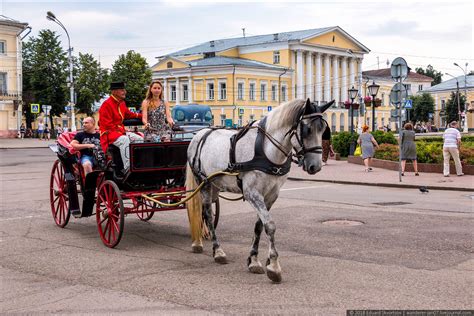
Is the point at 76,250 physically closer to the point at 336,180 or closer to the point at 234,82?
the point at 336,180

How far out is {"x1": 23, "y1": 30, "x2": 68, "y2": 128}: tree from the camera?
6838 cm

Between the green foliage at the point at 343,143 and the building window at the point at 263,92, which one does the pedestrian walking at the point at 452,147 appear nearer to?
the green foliage at the point at 343,143

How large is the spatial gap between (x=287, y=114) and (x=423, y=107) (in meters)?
98.1

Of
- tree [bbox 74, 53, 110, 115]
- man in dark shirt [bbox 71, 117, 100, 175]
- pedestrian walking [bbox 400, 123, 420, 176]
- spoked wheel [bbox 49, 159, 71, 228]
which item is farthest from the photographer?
tree [bbox 74, 53, 110, 115]

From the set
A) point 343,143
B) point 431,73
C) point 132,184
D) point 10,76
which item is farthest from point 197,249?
point 431,73

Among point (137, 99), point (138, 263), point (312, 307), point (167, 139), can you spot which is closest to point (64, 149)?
point (167, 139)

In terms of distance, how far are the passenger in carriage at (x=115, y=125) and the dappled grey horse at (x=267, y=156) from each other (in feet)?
5.57

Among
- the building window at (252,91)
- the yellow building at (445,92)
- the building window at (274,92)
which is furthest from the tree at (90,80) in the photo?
the yellow building at (445,92)

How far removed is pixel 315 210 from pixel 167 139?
415cm

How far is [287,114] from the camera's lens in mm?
7145

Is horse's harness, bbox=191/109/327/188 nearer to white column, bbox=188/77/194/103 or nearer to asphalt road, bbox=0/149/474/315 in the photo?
asphalt road, bbox=0/149/474/315

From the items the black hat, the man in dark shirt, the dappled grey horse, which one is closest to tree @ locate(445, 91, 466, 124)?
the man in dark shirt

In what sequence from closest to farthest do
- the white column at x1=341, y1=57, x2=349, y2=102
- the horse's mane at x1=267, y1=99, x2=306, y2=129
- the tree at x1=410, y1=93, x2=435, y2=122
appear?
the horse's mane at x1=267, y1=99, x2=306, y2=129 < the white column at x1=341, y1=57, x2=349, y2=102 < the tree at x1=410, y1=93, x2=435, y2=122

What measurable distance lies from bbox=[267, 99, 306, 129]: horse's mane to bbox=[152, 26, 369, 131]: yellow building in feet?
217
